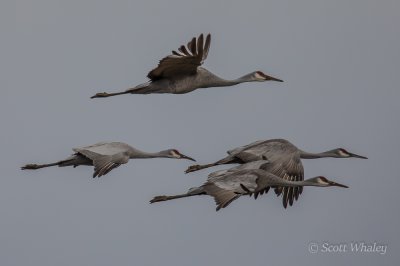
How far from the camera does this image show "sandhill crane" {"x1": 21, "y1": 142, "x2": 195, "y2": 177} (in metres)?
34.7

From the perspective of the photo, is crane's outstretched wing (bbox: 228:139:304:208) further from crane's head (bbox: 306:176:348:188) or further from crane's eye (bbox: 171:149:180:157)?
crane's eye (bbox: 171:149:180:157)

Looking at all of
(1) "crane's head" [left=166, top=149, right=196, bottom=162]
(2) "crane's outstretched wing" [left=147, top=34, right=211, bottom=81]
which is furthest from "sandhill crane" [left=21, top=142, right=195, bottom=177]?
(2) "crane's outstretched wing" [left=147, top=34, right=211, bottom=81]

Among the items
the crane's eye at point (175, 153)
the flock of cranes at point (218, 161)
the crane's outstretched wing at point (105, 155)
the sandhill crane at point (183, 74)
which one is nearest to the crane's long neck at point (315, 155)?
the flock of cranes at point (218, 161)

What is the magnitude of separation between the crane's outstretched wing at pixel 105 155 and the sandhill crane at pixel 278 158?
1.88 metres

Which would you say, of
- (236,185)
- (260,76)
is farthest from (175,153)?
(236,185)

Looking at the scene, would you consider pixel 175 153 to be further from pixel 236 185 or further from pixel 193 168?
pixel 236 185

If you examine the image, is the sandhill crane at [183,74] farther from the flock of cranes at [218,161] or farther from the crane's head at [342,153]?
the crane's head at [342,153]

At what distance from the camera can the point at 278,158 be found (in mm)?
37125

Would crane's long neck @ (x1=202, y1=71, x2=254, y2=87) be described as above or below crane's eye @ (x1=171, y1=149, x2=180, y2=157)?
above

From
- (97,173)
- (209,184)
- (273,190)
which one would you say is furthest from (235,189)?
(273,190)

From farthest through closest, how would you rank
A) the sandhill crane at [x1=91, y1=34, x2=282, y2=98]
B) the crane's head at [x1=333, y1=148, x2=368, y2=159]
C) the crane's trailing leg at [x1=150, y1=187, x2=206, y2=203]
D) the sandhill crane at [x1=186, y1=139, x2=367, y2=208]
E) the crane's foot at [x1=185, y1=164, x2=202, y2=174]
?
1. the crane's head at [x1=333, y1=148, x2=368, y2=159]
2. the crane's foot at [x1=185, y1=164, x2=202, y2=174]
3. the sandhill crane at [x1=186, y1=139, x2=367, y2=208]
4. the crane's trailing leg at [x1=150, y1=187, x2=206, y2=203]
5. the sandhill crane at [x1=91, y1=34, x2=282, y2=98]

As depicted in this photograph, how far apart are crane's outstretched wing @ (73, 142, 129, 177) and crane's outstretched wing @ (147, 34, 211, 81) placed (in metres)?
1.78

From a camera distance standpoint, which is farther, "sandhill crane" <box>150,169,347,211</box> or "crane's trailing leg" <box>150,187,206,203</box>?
"crane's trailing leg" <box>150,187,206,203</box>

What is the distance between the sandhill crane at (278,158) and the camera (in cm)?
3650
